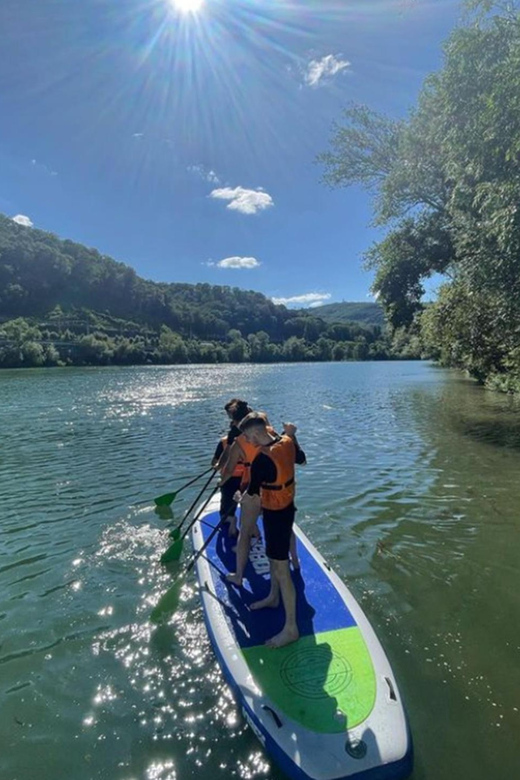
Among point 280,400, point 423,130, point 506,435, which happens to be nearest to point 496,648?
point 506,435

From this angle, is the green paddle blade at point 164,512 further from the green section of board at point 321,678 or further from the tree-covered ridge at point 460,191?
the tree-covered ridge at point 460,191

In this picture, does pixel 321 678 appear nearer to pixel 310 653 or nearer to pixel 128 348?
pixel 310 653

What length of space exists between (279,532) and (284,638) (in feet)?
3.74

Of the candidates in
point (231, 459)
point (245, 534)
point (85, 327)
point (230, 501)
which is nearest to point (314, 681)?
point (245, 534)

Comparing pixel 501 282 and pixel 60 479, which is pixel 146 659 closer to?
pixel 60 479

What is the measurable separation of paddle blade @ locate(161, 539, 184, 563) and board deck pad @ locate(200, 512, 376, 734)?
4.21 feet

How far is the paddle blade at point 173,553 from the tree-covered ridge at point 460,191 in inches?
369

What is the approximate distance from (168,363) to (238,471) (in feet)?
430

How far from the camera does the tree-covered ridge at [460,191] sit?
9.96 m

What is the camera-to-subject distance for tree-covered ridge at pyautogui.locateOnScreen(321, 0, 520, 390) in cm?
996

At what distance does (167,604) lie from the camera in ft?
21.1

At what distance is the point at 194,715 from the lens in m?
4.44

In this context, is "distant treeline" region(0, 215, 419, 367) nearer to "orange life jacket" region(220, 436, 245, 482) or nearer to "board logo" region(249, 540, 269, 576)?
"orange life jacket" region(220, 436, 245, 482)

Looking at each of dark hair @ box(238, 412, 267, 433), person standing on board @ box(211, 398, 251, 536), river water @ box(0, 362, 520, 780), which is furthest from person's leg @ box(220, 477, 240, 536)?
dark hair @ box(238, 412, 267, 433)
